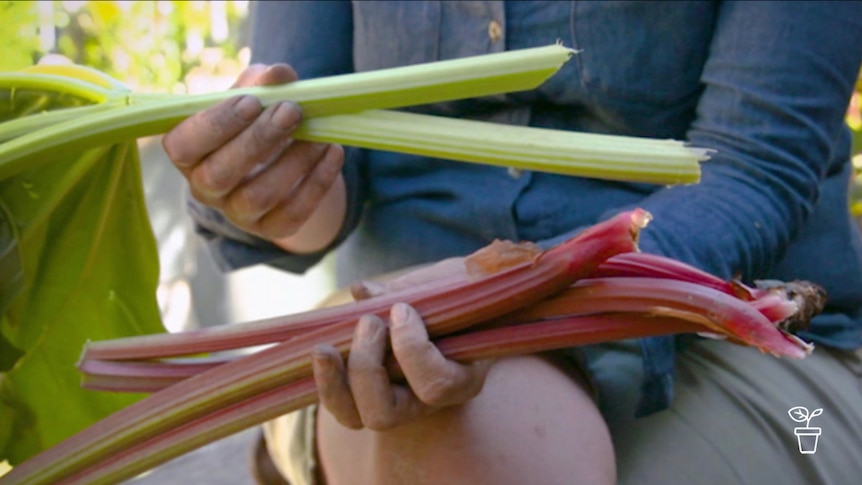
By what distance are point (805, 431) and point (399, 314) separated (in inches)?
17.5

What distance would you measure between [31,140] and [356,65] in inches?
19.2

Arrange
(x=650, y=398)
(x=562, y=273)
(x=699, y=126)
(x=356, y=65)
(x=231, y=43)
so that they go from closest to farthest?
(x=562, y=273), (x=650, y=398), (x=699, y=126), (x=356, y=65), (x=231, y=43)

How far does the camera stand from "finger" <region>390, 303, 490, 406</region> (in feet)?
2.09

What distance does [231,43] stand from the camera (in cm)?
238

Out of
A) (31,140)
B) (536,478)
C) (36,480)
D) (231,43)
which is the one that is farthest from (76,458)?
(231,43)

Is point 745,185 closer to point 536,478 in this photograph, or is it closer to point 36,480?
point 536,478

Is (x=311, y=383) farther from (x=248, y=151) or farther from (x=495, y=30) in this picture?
(x=495, y=30)

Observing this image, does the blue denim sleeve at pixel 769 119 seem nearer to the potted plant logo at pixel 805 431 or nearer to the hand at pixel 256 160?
the potted plant logo at pixel 805 431

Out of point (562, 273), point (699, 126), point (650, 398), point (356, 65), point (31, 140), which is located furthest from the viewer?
point (356, 65)

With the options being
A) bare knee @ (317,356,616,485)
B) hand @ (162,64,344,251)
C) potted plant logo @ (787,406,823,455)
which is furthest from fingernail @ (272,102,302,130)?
potted plant logo @ (787,406,823,455)

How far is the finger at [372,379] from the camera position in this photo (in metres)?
0.64

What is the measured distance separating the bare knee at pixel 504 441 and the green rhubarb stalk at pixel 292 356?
11 centimetres

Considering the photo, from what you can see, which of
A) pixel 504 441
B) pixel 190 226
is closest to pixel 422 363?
pixel 504 441

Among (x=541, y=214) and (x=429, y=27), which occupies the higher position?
(x=429, y=27)
